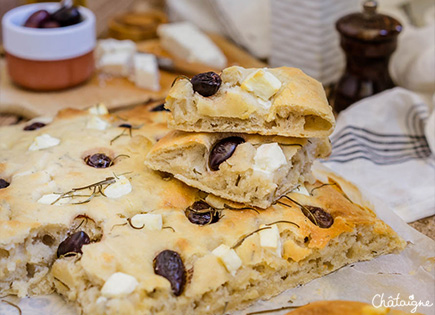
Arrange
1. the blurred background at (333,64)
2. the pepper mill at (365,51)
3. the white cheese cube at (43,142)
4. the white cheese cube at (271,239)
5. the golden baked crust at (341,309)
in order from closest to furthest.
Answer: the golden baked crust at (341,309) < the white cheese cube at (271,239) < the white cheese cube at (43,142) < the blurred background at (333,64) < the pepper mill at (365,51)

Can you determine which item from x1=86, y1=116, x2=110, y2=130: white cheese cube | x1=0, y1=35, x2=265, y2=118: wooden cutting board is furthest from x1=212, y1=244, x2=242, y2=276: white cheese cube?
x1=0, y1=35, x2=265, y2=118: wooden cutting board

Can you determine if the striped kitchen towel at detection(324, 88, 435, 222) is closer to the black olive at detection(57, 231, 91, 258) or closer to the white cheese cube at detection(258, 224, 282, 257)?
the white cheese cube at detection(258, 224, 282, 257)

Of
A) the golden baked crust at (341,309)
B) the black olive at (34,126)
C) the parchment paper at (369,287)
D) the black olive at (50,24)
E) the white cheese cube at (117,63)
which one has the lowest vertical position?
the white cheese cube at (117,63)

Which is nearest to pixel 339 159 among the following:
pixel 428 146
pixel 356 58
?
pixel 428 146

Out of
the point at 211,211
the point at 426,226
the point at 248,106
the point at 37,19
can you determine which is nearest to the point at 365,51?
the point at 426,226

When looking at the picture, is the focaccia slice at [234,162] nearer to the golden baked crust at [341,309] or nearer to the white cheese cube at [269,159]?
the white cheese cube at [269,159]

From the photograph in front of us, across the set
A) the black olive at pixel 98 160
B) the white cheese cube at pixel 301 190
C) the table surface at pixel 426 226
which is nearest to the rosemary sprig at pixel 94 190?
the black olive at pixel 98 160

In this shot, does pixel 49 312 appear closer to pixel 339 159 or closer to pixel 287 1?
pixel 339 159

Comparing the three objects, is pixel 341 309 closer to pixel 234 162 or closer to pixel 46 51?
pixel 234 162
